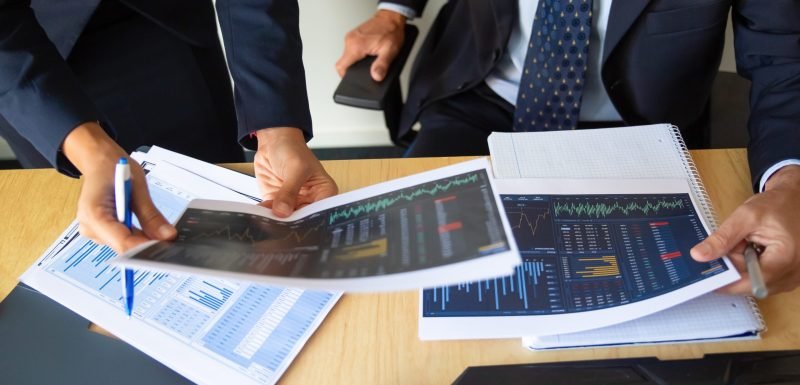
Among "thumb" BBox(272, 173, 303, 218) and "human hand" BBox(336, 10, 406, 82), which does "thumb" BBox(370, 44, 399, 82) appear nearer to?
"human hand" BBox(336, 10, 406, 82)

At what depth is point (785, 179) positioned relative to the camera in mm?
771

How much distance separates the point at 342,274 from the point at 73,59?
2.84 feet

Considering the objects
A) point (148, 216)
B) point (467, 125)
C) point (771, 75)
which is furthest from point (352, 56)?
point (771, 75)

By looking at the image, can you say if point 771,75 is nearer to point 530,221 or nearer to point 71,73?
point 530,221

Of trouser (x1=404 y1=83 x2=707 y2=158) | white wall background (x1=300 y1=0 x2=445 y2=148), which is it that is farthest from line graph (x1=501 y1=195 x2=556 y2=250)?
white wall background (x1=300 y1=0 x2=445 y2=148)

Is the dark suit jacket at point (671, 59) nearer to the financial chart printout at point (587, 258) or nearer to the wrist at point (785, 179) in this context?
the wrist at point (785, 179)

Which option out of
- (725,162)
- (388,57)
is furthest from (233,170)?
(725,162)

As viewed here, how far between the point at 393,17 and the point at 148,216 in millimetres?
750

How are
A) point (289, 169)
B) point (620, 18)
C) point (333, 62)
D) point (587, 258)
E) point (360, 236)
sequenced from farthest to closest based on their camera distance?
point (333, 62) < point (620, 18) < point (289, 169) < point (587, 258) < point (360, 236)

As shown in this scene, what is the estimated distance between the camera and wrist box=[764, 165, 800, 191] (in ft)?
2.49

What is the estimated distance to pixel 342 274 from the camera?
541mm

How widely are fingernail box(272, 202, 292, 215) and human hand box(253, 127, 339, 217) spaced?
0.15ft

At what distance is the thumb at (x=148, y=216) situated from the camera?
61cm

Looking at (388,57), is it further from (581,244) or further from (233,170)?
(581,244)
